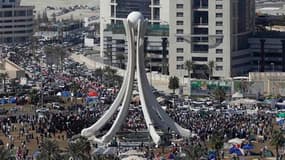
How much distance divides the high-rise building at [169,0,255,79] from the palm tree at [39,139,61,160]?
134ft

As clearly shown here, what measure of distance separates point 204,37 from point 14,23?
142 feet

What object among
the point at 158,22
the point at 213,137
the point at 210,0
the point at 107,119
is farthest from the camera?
the point at 158,22

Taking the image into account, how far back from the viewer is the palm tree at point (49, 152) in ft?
160

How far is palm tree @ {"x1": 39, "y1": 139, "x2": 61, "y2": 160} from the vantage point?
48.7 meters

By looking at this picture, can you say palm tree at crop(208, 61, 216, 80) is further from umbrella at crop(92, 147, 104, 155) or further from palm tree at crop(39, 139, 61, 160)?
palm tree at crop(39, 139, 61, 160)

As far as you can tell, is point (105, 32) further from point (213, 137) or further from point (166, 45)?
point (213, 137)

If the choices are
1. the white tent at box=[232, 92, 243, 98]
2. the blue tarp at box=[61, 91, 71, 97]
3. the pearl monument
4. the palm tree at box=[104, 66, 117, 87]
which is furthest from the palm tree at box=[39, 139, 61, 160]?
the palm tree at box=[104, 66, 117, 87]

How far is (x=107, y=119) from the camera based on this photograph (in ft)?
203

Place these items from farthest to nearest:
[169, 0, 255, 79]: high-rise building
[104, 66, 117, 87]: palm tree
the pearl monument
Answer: [169, 0, 255, 79]: high-rise building < [104, 66, 117, 87]: palm tree < the pearl monument

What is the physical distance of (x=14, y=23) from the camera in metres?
130

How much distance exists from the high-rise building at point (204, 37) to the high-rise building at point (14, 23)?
134 ft

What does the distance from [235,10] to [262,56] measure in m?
4.70

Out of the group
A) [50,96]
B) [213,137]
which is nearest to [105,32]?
[50,96]

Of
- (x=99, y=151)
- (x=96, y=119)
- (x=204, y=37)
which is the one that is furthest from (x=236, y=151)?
(x=204, y=37)
